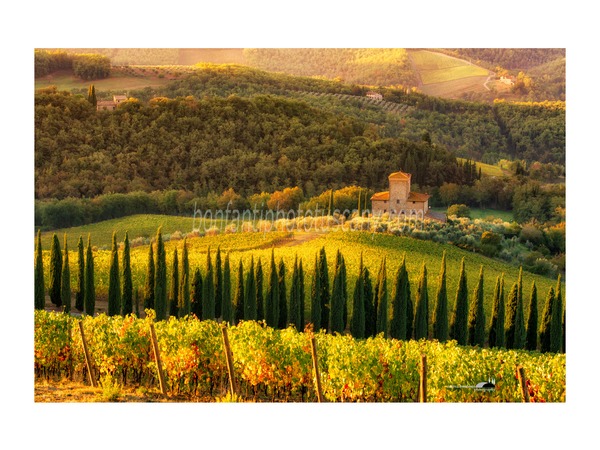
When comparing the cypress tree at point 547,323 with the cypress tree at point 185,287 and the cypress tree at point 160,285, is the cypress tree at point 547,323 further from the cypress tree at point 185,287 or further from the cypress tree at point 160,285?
the cypress tree at point 160,285

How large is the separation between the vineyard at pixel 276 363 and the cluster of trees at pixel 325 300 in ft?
1.20

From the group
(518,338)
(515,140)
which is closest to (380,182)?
(515,140)

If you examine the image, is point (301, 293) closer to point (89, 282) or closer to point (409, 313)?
point (409, 313)

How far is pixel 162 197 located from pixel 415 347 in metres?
5.29

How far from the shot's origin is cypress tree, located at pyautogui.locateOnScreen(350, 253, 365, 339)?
17391 mm

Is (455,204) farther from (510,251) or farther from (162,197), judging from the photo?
(162,197)

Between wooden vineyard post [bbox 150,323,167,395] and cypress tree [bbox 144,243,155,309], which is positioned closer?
wooden vineyard post [bbox 150,323,167,395]

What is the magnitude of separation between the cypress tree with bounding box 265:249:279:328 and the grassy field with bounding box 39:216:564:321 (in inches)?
7.7

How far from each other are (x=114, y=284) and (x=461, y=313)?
626 cm

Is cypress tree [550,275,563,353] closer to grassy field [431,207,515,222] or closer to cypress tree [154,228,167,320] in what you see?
grassy field [431,207,515,222]

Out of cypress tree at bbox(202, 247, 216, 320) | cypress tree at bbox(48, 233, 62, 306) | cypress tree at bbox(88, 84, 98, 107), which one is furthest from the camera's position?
cypress tree at bbox(88, 84, 98, 107)

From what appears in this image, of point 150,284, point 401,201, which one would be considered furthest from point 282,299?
point 401,201

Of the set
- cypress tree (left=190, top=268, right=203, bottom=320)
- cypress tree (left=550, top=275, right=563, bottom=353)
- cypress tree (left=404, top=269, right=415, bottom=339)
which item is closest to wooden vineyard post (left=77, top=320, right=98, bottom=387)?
cypress tree (left=190, top=268, right=203, bottom=320)

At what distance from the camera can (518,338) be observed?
56.9 ft
